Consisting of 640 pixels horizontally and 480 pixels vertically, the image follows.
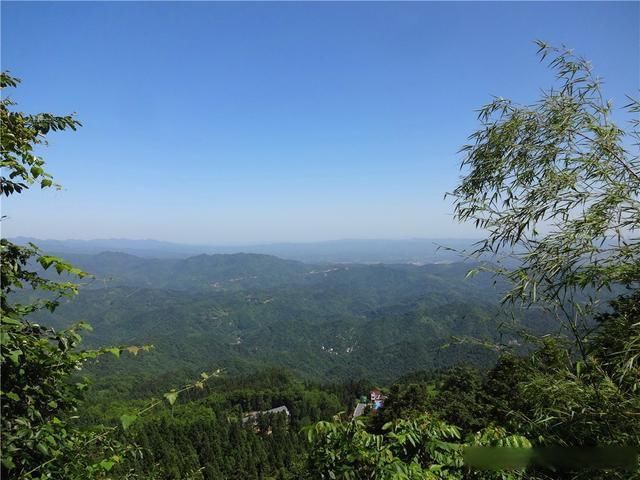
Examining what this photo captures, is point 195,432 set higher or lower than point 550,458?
lower

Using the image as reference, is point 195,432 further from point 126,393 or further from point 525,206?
point 525,206

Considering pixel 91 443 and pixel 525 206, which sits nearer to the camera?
pixel 525 206

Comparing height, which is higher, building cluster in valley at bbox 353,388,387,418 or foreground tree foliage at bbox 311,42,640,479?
foreground tree foliage at bbox 311,42,640,479

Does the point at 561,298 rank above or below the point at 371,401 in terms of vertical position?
above

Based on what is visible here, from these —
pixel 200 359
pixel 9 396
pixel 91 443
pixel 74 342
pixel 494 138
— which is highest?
pixel 494 138

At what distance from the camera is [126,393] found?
102438 millimetres

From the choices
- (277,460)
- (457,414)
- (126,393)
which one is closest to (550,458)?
(457,414)

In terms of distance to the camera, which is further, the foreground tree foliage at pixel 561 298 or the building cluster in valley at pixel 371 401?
the building cluster in valley at pixel 371 401

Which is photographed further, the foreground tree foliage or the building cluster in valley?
the building cluster in valley

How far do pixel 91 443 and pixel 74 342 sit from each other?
996 mm

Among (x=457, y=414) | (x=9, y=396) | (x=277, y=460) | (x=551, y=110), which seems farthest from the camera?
(x=277, y=460)

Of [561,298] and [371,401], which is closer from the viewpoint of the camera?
[561,298]

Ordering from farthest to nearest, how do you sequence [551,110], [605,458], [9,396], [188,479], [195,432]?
[195,432], [188,479], [551,110], [9,396], [605,458]

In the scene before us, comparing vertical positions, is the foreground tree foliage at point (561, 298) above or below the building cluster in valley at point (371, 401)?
above
